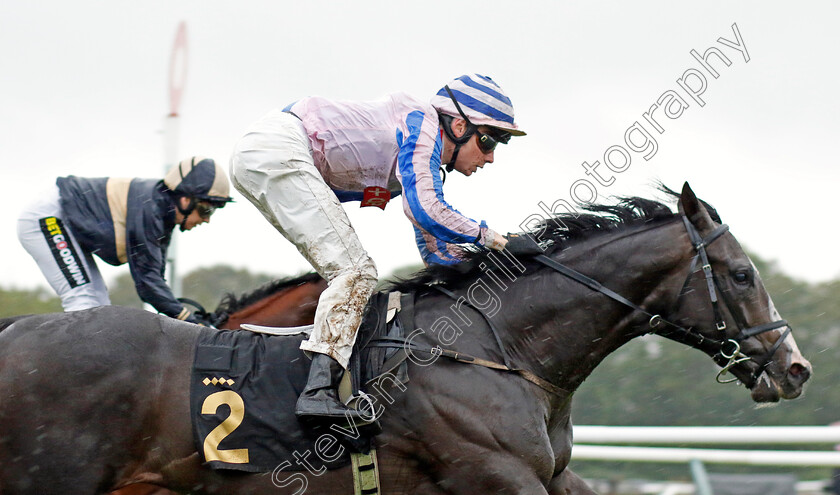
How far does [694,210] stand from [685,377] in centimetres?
2066

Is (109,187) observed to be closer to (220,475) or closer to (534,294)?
(220,475)

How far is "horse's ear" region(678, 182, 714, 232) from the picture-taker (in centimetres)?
338

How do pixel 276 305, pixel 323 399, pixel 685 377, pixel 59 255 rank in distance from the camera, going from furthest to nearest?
1. pixel 685 377
2. pixel 59 255
3. pixel 276 305
4. pixel 323 399

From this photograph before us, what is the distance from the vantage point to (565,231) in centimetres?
353

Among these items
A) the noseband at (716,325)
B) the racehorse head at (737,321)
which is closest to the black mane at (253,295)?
the noseband at (716,325)

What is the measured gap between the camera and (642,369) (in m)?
23.4

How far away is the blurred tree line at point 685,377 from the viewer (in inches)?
825

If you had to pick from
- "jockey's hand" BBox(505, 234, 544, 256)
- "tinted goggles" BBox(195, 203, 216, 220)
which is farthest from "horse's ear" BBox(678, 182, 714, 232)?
"tinted goggles" BBox(195, 203, 216, 220)

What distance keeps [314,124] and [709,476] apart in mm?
3402

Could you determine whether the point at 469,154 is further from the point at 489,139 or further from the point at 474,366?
the point at 474,366

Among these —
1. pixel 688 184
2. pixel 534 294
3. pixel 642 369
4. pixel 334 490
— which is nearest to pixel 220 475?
pixel 334 490

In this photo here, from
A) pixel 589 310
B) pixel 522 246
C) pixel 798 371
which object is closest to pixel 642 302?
pixel 589 310

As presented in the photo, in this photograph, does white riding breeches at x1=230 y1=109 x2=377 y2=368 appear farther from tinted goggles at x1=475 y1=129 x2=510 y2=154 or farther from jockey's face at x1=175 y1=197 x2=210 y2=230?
jockey's face at x1=175 y1=197 x2=210 y2=230

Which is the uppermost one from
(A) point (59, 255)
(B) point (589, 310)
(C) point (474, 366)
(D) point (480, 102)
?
(D) point (480, 102)
